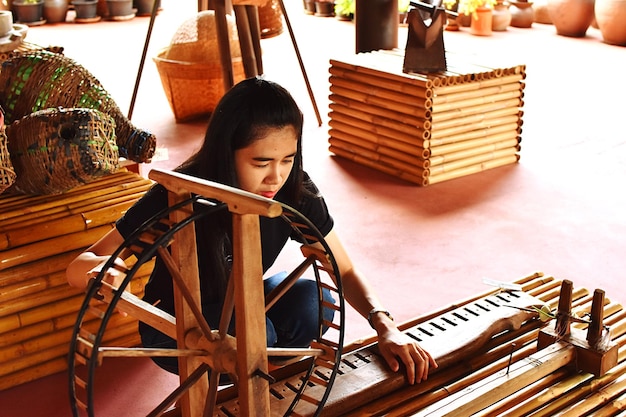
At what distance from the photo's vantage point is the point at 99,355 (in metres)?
0.98

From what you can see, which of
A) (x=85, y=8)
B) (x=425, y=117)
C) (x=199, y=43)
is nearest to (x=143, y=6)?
(x=85, y=8)

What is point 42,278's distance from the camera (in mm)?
2154

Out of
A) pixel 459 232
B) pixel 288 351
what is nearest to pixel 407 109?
pixel 459 232

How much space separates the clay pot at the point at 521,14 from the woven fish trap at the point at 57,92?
7779 mm

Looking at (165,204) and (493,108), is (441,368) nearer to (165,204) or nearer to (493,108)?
(165,204)

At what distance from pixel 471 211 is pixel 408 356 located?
7.06ft

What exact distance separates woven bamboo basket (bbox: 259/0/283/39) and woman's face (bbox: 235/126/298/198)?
4.76 metres

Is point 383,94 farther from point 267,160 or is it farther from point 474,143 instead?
point 267,160

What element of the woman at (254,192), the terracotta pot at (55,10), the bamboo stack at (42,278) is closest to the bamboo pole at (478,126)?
the bamboo stack at (42,278)

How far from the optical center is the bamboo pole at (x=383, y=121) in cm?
385

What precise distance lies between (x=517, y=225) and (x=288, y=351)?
2439 mm

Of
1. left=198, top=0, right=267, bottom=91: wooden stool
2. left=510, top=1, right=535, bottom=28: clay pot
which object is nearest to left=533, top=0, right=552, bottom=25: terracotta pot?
left=510, top=1, right=535, bottom=28: clay pot

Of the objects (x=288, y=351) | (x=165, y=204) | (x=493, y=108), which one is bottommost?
(x=493, y=108)

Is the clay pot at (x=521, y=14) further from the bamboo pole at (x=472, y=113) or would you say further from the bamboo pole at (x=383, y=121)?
the bamboo pole at (x=383, y=121)
